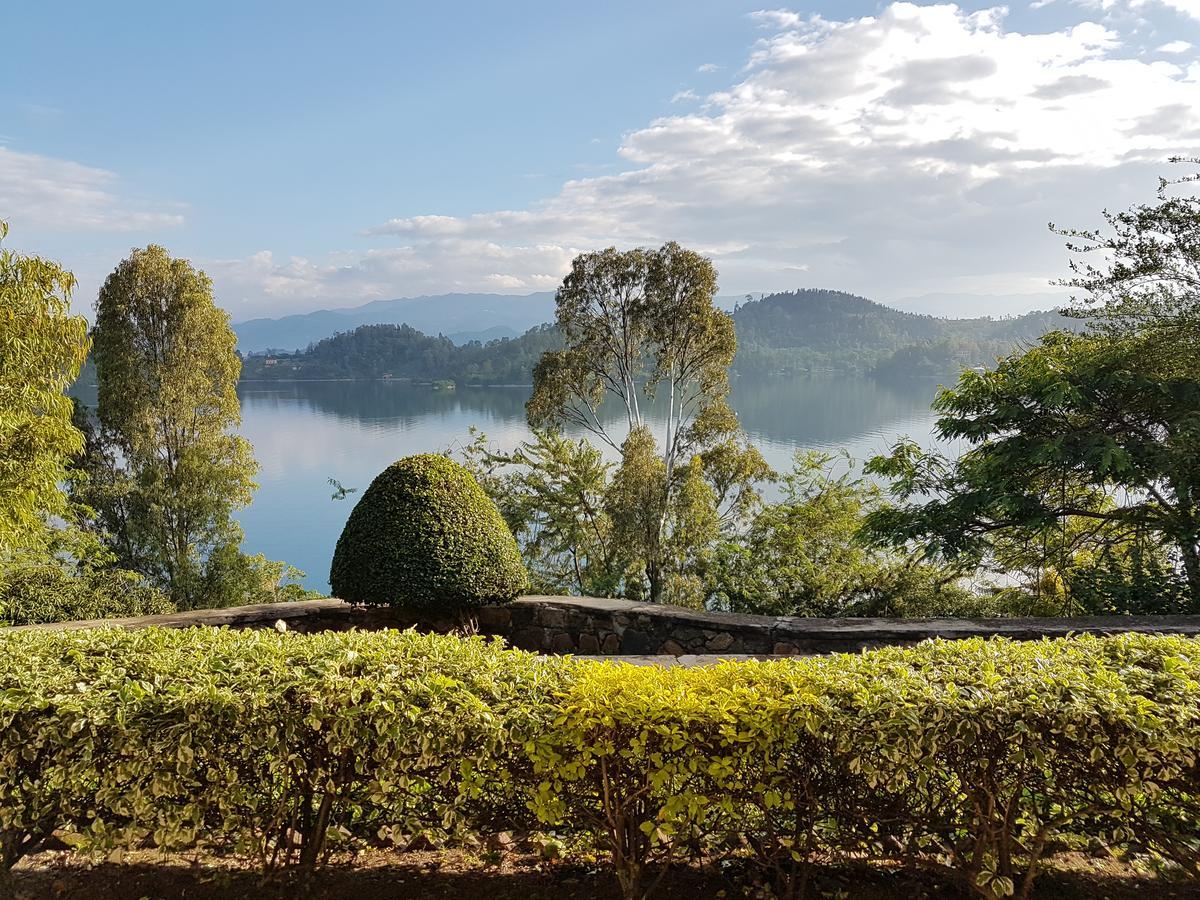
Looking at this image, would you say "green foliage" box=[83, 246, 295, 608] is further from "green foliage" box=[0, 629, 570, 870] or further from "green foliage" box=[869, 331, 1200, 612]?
"green foliage" box=[0, 629, 570, 870]

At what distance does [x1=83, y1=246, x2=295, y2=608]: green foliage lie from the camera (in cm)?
1359

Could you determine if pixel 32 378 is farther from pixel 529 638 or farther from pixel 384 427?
pixel 384 427

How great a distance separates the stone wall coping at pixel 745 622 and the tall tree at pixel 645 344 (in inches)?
346

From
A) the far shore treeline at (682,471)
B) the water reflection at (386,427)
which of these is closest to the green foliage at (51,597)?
the far shore treeline at (682,471)

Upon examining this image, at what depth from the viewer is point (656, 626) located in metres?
5.80

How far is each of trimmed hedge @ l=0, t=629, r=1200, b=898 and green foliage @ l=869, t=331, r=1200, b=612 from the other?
3.82 meters

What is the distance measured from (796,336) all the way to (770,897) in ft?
265

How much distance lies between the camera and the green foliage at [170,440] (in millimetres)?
13586

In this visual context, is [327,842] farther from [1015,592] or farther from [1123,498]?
[1123,498]

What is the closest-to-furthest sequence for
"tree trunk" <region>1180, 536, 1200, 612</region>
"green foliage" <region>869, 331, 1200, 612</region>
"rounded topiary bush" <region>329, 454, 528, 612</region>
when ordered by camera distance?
"tree trunk" <region>1180, 536, 1200, 612</region>, "green foliage" <region>869, 331, 1200, 612</region>, "rounded topiary bush" <region>329, 454, 528, 612</region>

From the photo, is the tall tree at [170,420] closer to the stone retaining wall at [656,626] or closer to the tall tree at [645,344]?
the tall tree at [645,344]

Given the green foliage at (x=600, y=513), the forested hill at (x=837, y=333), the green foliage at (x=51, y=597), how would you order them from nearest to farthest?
the green foliage at (x=51, y=597) → the green foliage at (x=600, y=513) → the forested hill at (x=837, y=333)

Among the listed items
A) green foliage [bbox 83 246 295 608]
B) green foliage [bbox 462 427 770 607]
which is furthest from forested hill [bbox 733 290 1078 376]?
green foliage [bbox 83 246 295 608]

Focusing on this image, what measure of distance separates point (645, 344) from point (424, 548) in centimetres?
1068
